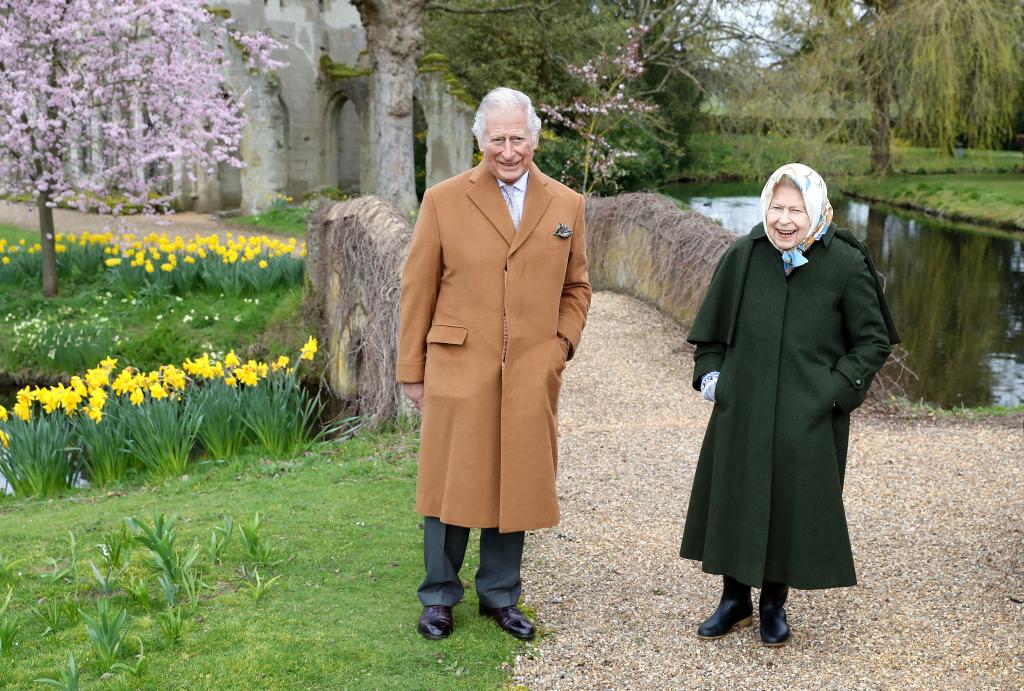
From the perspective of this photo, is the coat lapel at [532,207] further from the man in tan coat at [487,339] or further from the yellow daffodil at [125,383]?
the yellow daffodil at [125,383]

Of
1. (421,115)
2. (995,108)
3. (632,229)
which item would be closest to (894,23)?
(995,108)

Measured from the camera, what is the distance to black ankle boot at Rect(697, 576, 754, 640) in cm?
392

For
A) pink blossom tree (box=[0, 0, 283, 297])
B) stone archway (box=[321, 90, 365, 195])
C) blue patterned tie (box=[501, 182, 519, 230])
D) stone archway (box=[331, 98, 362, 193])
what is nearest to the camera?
blue patterned tie (box=[501, 182, 519, 230])

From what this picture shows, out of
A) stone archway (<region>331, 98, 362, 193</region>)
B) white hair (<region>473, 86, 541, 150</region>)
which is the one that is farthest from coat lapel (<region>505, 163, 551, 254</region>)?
stone archway (<region>331, 98, 362, 193</region>)

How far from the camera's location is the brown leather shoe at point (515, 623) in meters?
3.88

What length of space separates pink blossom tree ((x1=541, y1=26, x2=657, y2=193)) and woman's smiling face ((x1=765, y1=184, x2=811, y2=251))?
46.8 feet

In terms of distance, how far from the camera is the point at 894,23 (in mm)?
24516

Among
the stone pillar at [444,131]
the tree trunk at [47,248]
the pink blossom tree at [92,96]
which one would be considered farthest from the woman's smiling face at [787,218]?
the stone pillar at [444,131]

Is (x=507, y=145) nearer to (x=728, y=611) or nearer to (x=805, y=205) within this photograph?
(x=805, y=205)

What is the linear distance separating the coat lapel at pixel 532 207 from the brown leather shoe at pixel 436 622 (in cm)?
129

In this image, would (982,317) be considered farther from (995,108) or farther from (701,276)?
(995,108)

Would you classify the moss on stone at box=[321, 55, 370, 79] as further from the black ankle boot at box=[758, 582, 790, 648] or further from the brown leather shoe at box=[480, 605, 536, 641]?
the black ankle boot at box=[758, 582, 790, 648]

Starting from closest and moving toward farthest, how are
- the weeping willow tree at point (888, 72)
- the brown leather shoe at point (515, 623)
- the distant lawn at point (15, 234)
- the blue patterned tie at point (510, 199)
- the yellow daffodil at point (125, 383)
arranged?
1. the blue patterned tie at point (510, 199)
2. the brown leather shoe at point (515, 623)
3. the yellow daffodil at point (125, 383)
4. the distant lawn at point (15, 234)
5. the weeping willow tree at point (888, 72)

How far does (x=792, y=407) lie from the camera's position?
3670 millimetres
